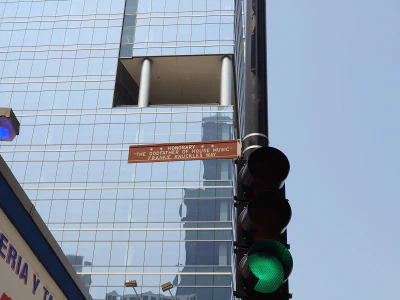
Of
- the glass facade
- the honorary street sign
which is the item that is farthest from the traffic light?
the glass facade

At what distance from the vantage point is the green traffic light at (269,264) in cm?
488

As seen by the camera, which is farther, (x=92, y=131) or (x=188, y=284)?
(x=92, y=131)

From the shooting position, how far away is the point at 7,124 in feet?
27.2

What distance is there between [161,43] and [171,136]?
1166 centimetres

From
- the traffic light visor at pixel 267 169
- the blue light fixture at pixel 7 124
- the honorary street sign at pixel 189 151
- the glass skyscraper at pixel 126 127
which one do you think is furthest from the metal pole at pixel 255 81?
the glass skyscraper at pixel 126 127

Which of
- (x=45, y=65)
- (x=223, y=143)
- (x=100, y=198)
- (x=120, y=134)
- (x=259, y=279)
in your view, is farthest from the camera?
(x=45, y=65)

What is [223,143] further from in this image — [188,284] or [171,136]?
[171,136]

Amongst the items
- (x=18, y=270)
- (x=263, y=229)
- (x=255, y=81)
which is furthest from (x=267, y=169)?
(x=18, y=270)

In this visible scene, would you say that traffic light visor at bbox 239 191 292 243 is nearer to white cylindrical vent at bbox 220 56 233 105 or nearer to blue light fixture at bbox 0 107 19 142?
blue light fixture at bbox 0 107 19 142

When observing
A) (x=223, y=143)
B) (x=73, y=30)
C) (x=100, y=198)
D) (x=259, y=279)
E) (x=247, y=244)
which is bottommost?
(x=259, y=279)

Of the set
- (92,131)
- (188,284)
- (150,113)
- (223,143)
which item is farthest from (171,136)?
(223,143)

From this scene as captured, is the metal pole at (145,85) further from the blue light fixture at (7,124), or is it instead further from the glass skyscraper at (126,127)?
the blue light fixture at (7,124)

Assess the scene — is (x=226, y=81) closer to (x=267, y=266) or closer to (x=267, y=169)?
(x=267, y=169)

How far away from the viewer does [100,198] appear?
6338 cm
